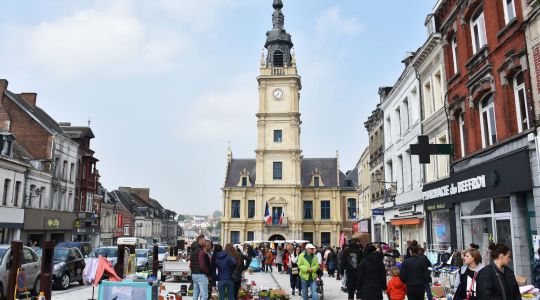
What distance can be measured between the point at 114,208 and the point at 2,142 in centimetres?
2692

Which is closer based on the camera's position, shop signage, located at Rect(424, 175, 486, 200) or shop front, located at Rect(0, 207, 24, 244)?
shop signage, located at Rect(424, 175, 486, 200)

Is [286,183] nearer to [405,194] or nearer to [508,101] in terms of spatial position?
[405,194]

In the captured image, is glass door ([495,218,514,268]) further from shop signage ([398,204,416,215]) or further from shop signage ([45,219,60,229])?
shop signage ([45,219,60,229])

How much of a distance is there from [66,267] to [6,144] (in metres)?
15.2

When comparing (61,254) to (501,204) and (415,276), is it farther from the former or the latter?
(501,204)

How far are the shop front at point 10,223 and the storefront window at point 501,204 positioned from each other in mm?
25845

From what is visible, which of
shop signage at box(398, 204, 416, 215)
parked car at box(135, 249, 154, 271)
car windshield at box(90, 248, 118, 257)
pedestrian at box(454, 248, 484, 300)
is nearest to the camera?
pedestrian at box(454, 248, 484, 300)

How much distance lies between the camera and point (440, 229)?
17.4m

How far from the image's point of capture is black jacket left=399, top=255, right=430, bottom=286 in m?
8.39

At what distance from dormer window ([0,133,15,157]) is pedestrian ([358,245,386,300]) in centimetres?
2574

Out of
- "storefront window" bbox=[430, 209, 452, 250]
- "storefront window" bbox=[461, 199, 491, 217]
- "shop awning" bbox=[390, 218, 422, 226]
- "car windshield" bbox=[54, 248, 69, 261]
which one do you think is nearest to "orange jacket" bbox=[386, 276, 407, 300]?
"storefront window" bbox=[461, 199, 491, 217]

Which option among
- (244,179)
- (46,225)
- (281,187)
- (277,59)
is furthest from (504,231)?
(277,59)

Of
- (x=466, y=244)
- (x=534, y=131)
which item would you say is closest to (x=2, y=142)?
(x=466, y=244)

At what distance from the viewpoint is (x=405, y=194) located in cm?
2158
